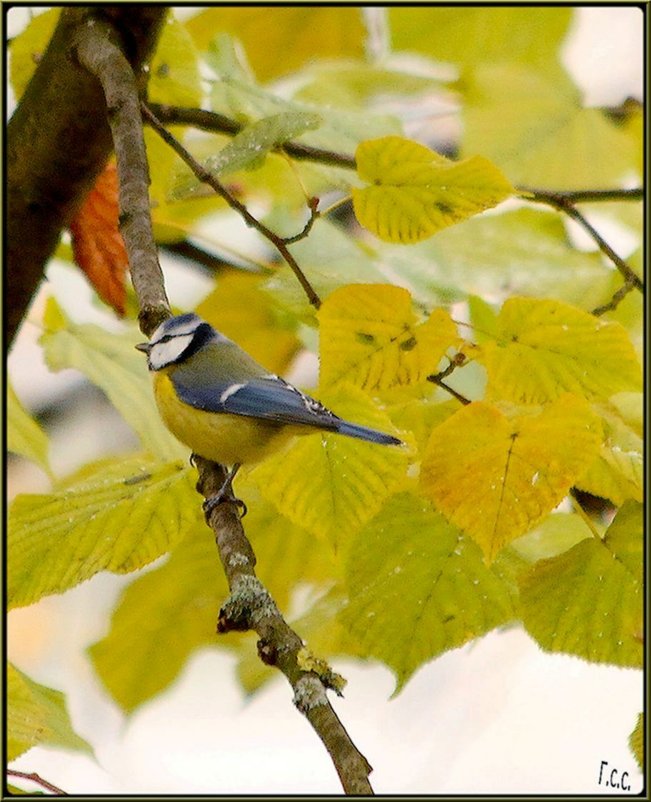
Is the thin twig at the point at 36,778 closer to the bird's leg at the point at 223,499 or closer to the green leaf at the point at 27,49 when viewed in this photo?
the bird's leg at the point at 223,499

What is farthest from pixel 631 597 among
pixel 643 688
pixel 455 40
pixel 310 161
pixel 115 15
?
pixel 455 40

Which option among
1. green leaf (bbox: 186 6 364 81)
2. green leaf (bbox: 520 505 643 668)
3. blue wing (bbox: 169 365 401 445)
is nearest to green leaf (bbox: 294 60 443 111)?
green leaf (bbox: 186 6 364 81)

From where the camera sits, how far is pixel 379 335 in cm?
58

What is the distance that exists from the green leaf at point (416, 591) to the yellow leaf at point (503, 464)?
0.07m

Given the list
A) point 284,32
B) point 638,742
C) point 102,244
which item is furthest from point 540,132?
point 638,742

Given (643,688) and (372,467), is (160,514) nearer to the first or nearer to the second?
(372,467)

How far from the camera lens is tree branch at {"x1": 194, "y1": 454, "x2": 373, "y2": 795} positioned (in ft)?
1.38

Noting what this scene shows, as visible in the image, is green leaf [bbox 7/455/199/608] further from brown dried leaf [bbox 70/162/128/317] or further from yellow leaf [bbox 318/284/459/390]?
brown dried leaf [bbox 70/162/128/317]

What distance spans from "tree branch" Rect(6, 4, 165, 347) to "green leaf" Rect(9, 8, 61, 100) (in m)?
0.08

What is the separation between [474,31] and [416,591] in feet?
2.36

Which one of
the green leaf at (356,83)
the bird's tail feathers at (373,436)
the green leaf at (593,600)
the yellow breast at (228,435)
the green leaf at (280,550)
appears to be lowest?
the green leaf at (593,600)

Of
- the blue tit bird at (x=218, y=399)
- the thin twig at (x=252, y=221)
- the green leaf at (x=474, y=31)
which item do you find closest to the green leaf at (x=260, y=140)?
the thin twig at (x=252, y=221)

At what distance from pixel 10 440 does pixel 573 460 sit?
17.0 inches

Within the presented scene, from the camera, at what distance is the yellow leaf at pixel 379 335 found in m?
0.58
